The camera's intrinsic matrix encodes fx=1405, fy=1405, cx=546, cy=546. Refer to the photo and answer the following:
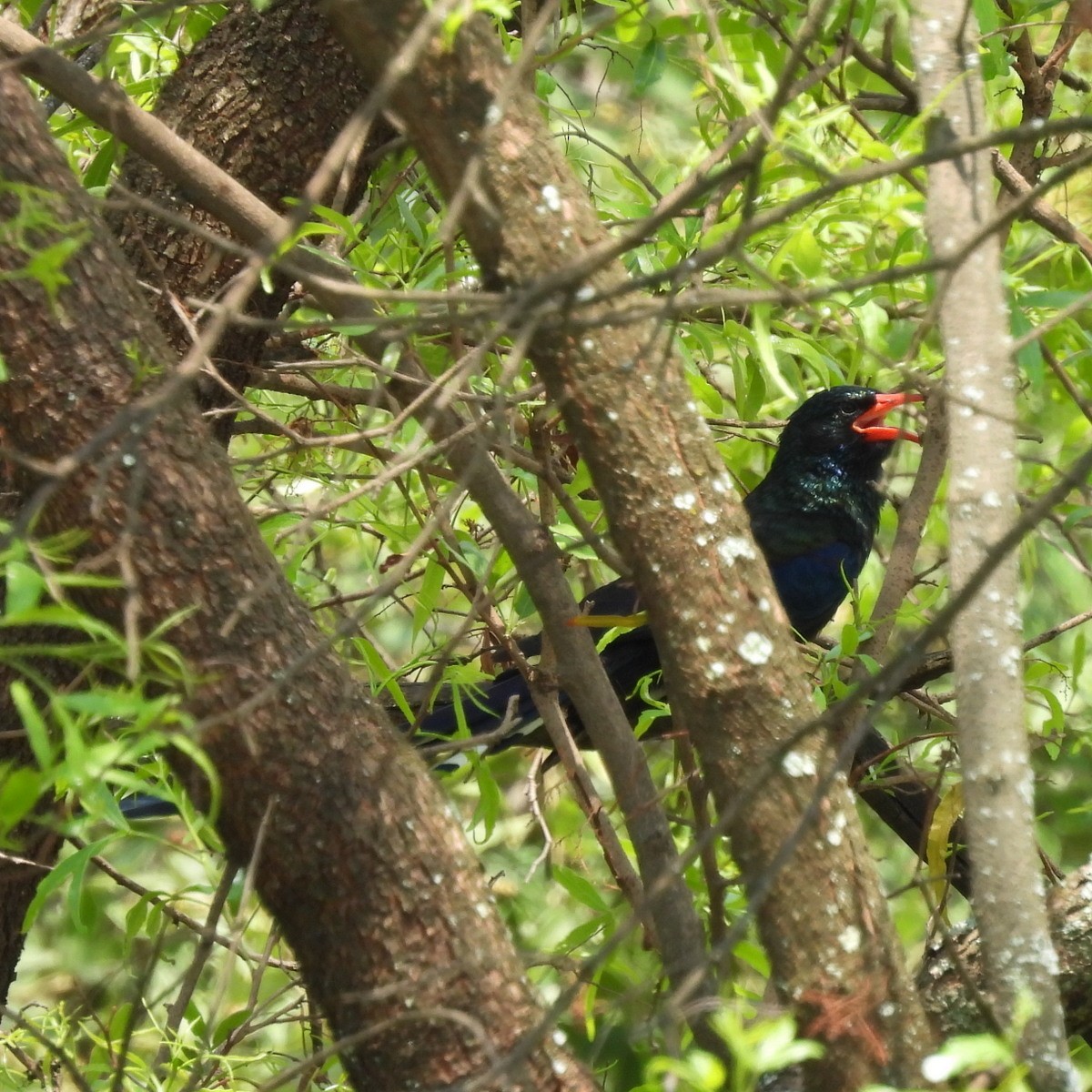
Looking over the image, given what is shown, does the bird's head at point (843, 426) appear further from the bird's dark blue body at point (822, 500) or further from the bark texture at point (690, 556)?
the bark texture at point (690, 556)

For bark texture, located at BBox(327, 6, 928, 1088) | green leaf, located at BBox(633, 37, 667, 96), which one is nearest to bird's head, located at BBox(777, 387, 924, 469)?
green leaf, located at BBox(633, 37, 667, 96)

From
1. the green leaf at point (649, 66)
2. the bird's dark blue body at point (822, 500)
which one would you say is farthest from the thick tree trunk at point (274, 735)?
the bird's dark blue body at point (822, 500)

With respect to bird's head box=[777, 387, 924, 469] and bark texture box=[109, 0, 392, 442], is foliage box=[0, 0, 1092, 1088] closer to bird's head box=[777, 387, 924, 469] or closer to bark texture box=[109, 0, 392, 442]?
bark texture box=[109, 0, 392, 442]

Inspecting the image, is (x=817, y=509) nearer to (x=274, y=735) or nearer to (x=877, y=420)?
(x=877, y=420)

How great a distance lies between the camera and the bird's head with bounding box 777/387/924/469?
4.48 metres

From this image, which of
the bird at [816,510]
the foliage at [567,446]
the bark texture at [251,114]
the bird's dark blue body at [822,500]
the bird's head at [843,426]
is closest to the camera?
the foliage at [567,446]

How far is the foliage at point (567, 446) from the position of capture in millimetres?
1657

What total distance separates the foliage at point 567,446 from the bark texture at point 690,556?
123 millimetres

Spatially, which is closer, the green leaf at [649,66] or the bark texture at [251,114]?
the green leaf at [649,66]

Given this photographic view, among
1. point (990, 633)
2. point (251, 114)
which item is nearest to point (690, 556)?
point (990, 633)

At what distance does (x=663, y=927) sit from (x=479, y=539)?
4.35ft

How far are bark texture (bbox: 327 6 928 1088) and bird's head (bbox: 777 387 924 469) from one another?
8.66 ft

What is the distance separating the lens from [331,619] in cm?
307

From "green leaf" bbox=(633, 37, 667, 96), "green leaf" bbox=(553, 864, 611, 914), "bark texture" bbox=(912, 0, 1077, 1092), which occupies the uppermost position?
"green leaf" bbox=(633, 37, 667, 96)
